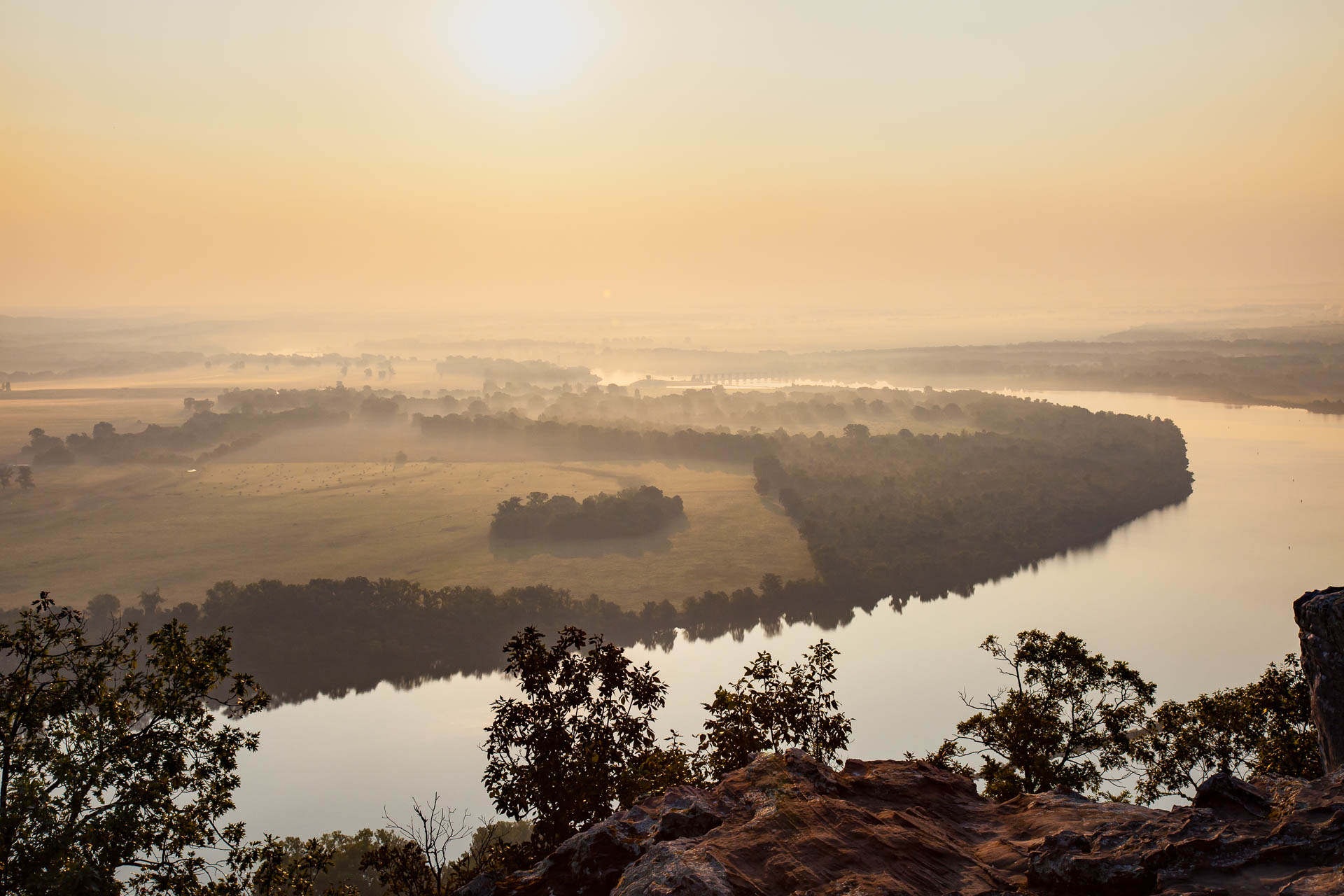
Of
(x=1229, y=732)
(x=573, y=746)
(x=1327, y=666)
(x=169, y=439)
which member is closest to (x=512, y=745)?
(x=573, y=746)

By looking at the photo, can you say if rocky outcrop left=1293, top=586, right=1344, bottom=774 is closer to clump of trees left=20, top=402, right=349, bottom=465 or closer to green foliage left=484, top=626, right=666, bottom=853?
green foliage left=484, top=626, right=666, bottom=853

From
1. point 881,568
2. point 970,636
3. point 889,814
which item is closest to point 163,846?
point 889,814

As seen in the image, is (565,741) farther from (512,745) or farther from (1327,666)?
(1327,666)

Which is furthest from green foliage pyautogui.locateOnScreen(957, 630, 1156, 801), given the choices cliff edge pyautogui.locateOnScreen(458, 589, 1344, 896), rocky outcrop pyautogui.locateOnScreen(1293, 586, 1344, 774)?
cliff edge pyautogui.locateOnScreen(458, 589, 1344, 896)

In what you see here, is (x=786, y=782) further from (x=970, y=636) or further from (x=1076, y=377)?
(x=1076, y=377)

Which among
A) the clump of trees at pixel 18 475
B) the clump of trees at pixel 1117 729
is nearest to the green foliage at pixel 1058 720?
the clump of trees at pixel 1117 729
